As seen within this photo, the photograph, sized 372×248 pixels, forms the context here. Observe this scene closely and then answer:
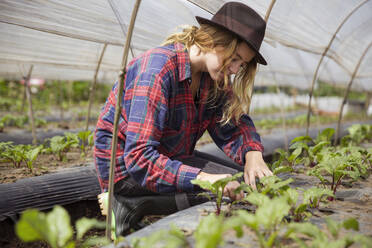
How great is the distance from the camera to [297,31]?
10.5 ft

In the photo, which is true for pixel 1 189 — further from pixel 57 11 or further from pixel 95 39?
pixel 95 39

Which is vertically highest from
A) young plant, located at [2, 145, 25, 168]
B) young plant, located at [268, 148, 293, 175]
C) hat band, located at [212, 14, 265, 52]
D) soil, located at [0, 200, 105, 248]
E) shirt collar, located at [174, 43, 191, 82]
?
hat band, located at [212, 14, 265, 52]

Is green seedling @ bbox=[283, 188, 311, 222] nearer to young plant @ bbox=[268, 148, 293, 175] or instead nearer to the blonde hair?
Answer: young plant @ bbox=[268, 148, 293, 175]

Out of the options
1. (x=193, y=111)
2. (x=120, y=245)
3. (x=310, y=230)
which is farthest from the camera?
(x=193, y=111)

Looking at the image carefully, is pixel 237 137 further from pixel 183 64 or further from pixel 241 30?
pixel 241 30

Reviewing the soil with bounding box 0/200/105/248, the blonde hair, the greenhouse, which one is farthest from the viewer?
the soil with bounding box 0/200/105/248

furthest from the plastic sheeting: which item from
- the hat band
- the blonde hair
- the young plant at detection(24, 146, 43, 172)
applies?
the young plant at detection(24, 146, 43, 172)

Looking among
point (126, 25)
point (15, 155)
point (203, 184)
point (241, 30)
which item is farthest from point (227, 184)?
point (15, 155)

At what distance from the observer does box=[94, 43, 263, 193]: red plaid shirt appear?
1.46 meters

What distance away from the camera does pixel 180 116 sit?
186 centimetres

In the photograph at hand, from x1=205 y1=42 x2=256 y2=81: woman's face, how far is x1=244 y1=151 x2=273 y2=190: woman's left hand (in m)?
0.56

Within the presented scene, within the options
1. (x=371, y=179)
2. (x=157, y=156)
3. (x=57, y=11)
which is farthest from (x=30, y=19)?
(x=371, y=179)

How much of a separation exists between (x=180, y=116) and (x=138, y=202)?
22.2 inches

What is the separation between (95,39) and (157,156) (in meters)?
2.18
